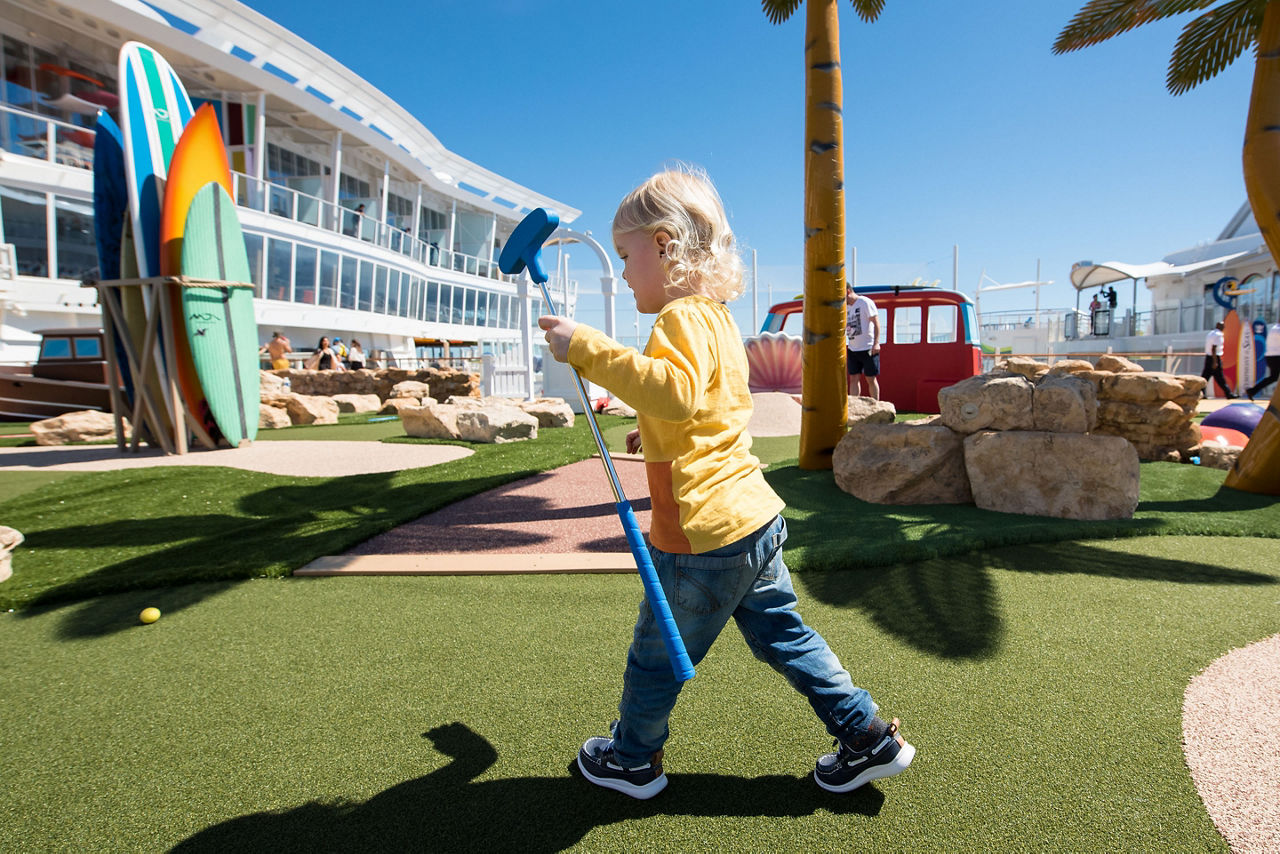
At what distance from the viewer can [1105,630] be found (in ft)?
8.22

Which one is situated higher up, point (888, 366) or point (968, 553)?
point (888, 366)

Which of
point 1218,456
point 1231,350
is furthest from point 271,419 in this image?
point 1231,350

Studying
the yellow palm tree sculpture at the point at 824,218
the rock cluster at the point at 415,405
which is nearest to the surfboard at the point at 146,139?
the rock cluster at the point at 415,405

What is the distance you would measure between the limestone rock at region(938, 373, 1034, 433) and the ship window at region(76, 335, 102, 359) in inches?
481

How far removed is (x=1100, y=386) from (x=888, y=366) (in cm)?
555

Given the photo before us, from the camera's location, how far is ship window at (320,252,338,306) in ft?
67.5

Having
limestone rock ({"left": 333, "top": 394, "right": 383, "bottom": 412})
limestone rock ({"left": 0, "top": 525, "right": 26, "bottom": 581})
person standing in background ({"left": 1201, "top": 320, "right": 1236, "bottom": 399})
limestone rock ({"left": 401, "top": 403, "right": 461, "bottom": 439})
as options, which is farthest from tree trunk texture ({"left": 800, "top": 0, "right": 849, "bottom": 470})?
person standing in background ({"left": 1201, "top": 320, "right": 1236, "bottom": 399})

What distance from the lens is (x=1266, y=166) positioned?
4602mm

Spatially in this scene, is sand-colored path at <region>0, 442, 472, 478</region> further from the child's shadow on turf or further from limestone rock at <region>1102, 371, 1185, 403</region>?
limestone rock at <region>1102, 371, 1185, 403</region>

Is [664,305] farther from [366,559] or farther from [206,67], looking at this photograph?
[206,67]

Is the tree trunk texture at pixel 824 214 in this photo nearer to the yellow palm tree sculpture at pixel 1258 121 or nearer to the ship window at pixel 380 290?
the yellow palm tree sculpture at pixel 1258 121

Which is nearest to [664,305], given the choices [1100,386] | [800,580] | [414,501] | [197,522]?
[800,580]

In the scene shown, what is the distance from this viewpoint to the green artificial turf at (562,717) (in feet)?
5.03

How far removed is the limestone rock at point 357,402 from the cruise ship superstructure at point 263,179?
361cm
